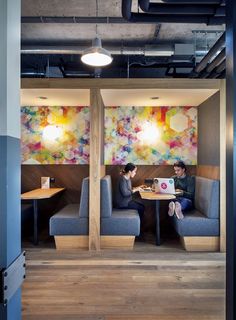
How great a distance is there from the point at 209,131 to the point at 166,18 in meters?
2.24

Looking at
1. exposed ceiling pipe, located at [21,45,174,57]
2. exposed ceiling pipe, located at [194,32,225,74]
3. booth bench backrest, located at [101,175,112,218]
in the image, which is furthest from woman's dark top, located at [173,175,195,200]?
exposed ceiling pipe, located at [21,45,174,57]

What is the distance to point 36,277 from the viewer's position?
289cm

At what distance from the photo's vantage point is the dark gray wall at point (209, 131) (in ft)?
13.1

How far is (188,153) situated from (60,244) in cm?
295

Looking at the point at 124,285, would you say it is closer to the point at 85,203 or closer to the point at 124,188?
the point at 85,203

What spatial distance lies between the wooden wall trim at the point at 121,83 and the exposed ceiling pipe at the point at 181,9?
138 centimetres

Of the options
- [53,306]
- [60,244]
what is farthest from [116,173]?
[53,306]

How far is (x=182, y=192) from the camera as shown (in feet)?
14.2

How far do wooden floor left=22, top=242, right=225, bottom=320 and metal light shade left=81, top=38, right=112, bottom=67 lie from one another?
270 centimetres

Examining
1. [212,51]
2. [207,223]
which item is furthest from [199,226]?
[212,51]

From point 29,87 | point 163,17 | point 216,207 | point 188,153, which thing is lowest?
point 216,207

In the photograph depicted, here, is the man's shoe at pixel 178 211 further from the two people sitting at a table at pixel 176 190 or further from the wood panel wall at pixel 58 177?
the wood panel wall at pixel 58 177

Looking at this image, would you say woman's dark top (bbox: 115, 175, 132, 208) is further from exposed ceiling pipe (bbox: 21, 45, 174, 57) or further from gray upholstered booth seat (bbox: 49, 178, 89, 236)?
exposed ceiling pipe (bbox: 21, 45, 174, 57)

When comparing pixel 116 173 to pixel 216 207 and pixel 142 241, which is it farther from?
pixel 216 207
